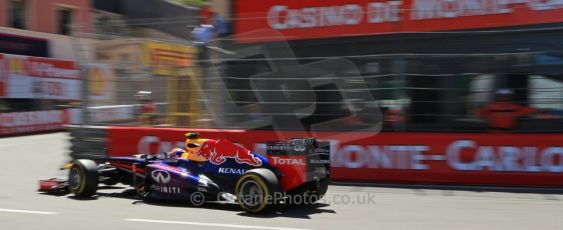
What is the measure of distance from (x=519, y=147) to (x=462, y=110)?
1.09 meters

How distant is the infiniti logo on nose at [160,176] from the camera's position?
26.2 feet

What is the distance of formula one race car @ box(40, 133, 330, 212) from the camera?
7.35 meters

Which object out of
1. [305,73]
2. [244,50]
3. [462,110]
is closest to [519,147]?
[462,110]

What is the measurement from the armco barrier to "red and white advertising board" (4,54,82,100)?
12094 mm

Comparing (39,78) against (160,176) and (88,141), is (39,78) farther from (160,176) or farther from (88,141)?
(160,176)

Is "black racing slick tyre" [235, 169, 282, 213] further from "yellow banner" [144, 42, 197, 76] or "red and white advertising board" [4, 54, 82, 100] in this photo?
"red and white advertising board" [4, 54, 82, 100]

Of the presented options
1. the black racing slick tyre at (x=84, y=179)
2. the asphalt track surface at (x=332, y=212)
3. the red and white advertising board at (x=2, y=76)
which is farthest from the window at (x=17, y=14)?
the black racing slick tyre at (x=84, y=179)

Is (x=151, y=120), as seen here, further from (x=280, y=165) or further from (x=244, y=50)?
(x=280, y=165)

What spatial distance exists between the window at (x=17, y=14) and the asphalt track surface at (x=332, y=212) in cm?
1954

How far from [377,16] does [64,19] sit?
22.1 m

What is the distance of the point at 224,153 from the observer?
7.75m

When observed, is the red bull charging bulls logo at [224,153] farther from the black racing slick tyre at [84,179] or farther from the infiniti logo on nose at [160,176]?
the black racing slick tyre at [84,179]

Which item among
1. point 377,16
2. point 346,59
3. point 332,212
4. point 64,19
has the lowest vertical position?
point 332,212

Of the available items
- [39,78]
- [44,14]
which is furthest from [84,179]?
[44,14]
